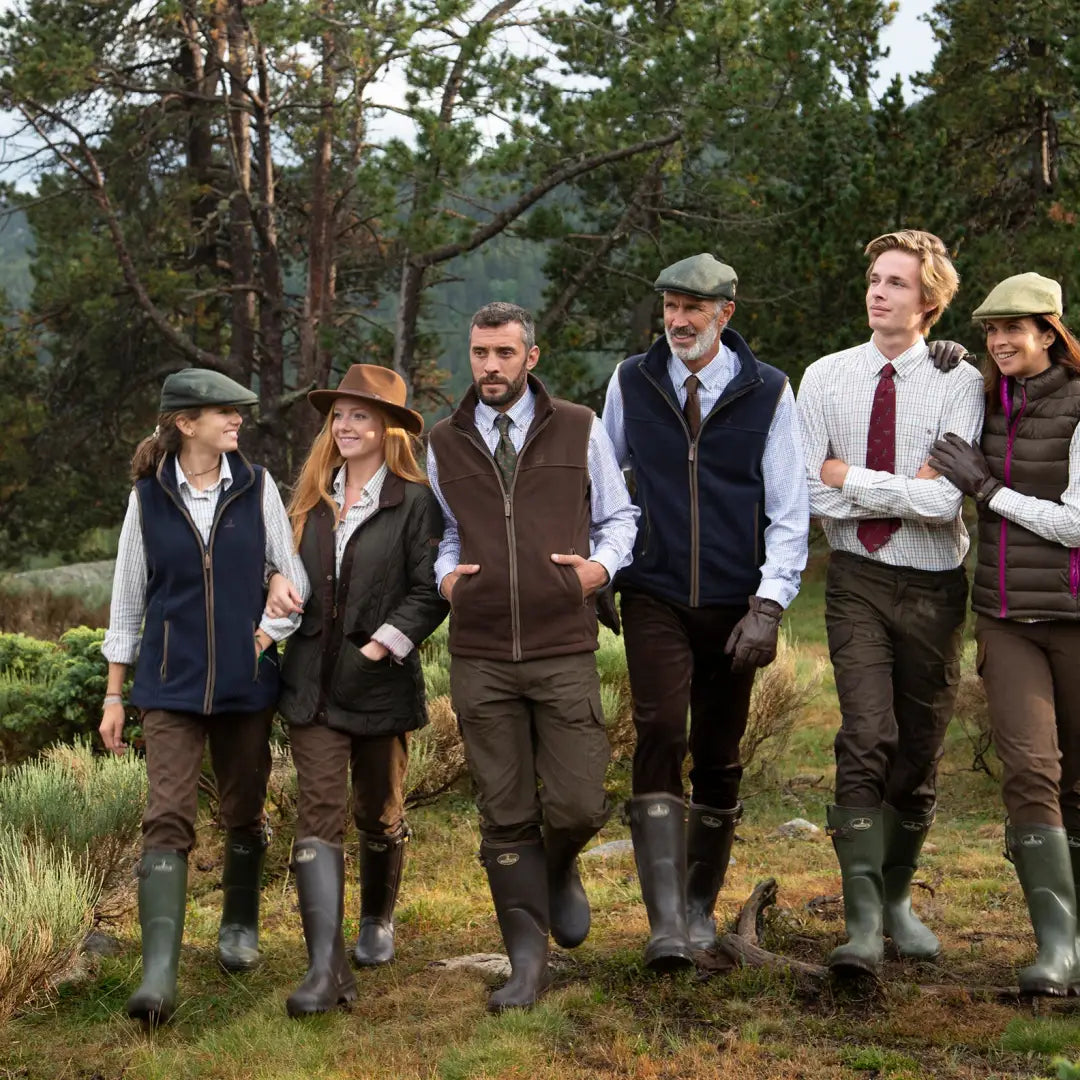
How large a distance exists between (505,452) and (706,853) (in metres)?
1.65

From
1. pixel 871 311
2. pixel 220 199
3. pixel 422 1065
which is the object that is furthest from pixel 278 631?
pixel 220 199

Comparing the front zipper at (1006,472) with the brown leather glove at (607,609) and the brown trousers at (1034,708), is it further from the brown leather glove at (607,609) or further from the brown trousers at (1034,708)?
the brown leather glove at (607,609)

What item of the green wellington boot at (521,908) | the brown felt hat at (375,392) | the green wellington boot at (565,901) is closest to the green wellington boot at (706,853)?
the green wellington boot at (565,901)

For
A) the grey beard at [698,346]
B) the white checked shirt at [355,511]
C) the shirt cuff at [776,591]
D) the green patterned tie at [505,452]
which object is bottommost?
the shirt cuff at [776,591]

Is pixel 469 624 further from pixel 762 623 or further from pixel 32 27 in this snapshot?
pixel 32 27

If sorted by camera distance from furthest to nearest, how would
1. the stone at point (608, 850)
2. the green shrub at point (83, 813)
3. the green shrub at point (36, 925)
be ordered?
the stone at point (608, 850)
the green shrub at point (83, 813)
the green shrub at point (36, 925)

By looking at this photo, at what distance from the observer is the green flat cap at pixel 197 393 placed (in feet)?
15.8

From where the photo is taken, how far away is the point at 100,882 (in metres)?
5.63

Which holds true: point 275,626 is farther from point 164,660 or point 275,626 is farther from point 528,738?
point 528,738

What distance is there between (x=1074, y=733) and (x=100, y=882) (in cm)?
363

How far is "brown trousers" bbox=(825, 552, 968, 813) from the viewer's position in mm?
4707

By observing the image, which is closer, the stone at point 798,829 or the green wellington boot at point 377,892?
the green wellington boot at point 377,892

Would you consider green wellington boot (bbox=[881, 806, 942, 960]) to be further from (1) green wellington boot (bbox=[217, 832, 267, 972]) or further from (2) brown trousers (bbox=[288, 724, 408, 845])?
(1) green wellington boot (bbox=[217, 832, 267, 972])

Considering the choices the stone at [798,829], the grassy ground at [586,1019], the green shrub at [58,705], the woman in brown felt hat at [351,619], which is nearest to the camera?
the grassy ground at [586,1019]
